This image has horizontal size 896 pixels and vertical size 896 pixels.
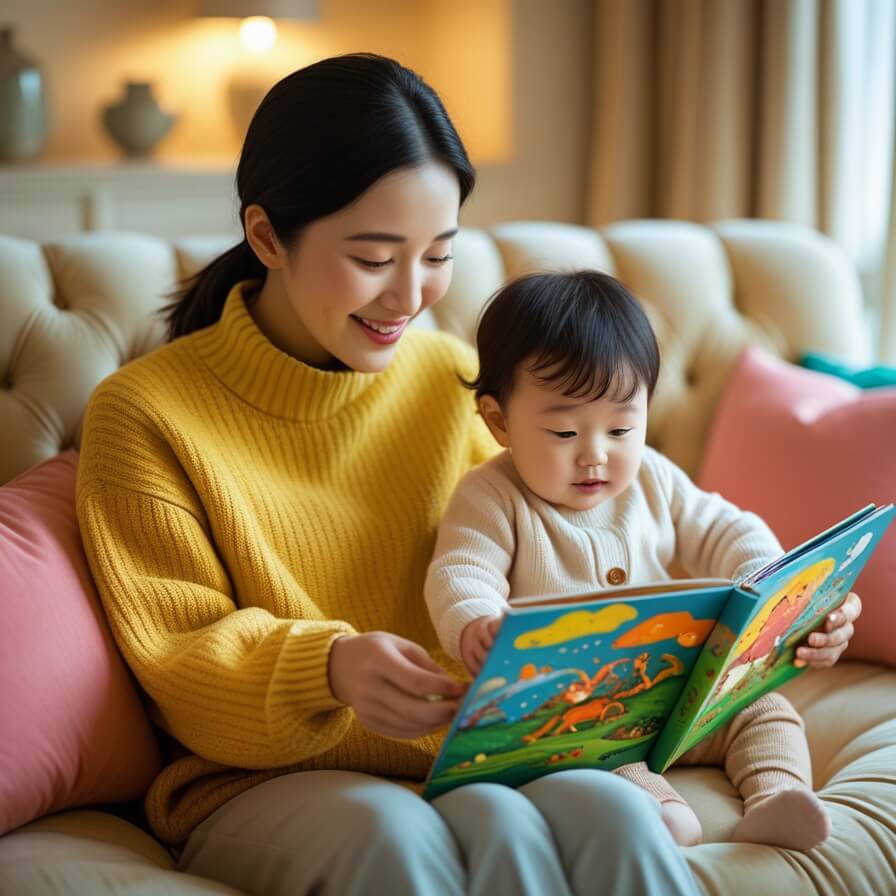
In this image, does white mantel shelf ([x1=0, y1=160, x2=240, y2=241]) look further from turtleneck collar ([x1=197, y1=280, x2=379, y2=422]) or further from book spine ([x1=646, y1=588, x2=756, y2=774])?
book spine ([x1=646, y1=588, x2=756, y2=774])

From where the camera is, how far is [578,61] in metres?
3.81

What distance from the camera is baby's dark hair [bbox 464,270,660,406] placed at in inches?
54.4

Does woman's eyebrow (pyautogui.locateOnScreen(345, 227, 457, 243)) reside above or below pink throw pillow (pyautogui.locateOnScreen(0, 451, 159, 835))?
above

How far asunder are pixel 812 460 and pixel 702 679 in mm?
629

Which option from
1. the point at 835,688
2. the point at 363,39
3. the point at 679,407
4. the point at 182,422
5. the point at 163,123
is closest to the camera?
the point at 182,422

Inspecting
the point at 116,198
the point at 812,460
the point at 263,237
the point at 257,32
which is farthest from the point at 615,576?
the point at 257,32

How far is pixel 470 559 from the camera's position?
140cm

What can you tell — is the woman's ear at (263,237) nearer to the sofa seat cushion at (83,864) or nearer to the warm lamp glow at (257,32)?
the sofa seat cushion at (83,864)

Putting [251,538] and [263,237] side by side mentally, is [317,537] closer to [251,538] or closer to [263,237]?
[251,538]

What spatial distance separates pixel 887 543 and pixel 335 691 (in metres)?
0.87

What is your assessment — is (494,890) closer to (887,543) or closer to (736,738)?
(736,738)

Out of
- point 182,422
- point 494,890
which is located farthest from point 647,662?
point 182,422

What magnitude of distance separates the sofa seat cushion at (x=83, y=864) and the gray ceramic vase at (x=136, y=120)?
279 centimetres

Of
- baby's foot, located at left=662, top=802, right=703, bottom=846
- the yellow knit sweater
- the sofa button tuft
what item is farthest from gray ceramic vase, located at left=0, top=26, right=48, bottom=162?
baby's foot, located at left=662, top=802, right=703, bottom=846
